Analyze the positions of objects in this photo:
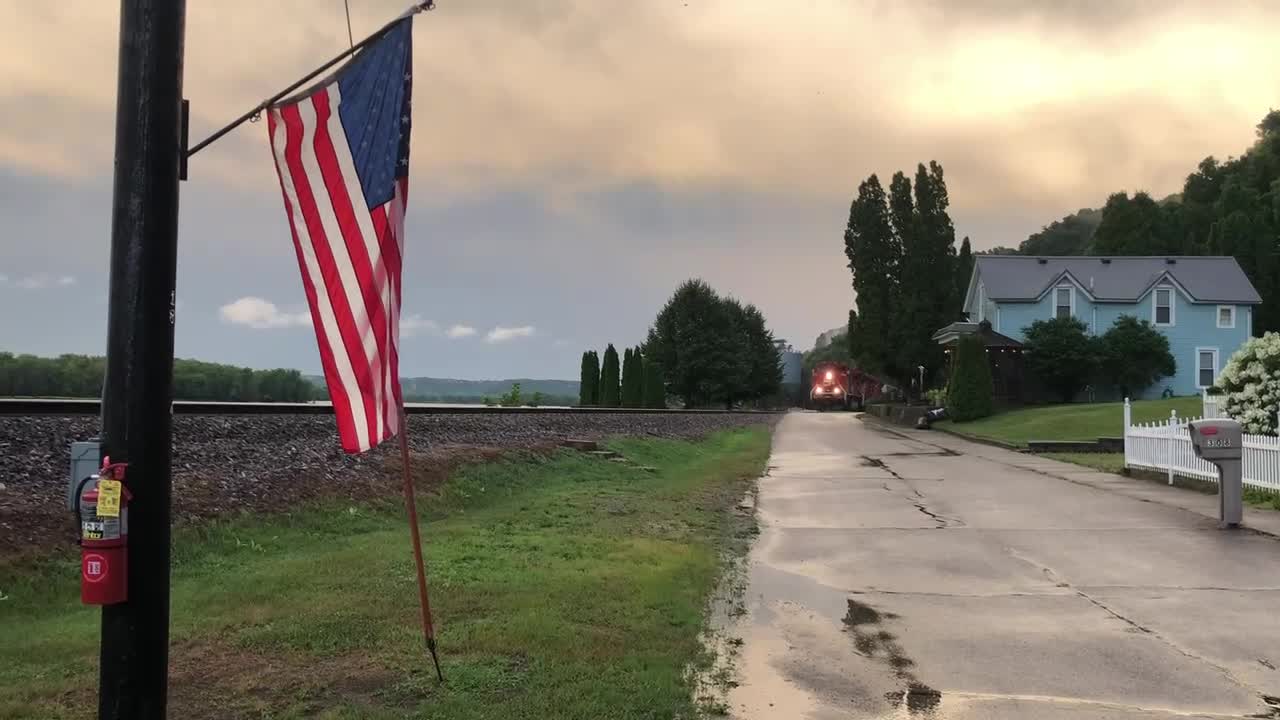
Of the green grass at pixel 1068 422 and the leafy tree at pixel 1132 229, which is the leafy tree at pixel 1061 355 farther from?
the leafy tree at pixel 1132 229

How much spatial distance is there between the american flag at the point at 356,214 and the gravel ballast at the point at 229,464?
426 cm

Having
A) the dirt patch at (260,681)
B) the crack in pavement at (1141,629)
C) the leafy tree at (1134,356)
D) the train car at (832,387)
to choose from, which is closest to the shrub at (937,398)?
the leafy tree at (1134,356)

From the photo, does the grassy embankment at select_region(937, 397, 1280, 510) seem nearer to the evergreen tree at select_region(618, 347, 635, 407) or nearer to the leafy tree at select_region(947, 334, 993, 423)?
the leafy tree at select_region(947, 334, 993, 423)

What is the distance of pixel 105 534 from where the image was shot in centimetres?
345

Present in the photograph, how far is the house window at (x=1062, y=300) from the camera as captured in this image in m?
54.1

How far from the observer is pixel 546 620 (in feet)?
21.2

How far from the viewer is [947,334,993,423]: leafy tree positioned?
41.1 meters

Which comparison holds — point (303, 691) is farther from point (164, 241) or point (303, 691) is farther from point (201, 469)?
point (201, 469)

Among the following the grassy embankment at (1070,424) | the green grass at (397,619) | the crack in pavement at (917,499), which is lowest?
the crack in pavement at (917,499)

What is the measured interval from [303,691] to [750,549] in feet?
20.5

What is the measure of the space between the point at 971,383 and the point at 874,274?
18.5 m

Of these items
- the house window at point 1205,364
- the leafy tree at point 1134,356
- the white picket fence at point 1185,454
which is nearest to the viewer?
the white picket fence at point 1185,454

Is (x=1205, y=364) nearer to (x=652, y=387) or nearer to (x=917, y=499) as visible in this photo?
(x=652, y=387)

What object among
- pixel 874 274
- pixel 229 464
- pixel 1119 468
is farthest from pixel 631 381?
pixel 229 464
